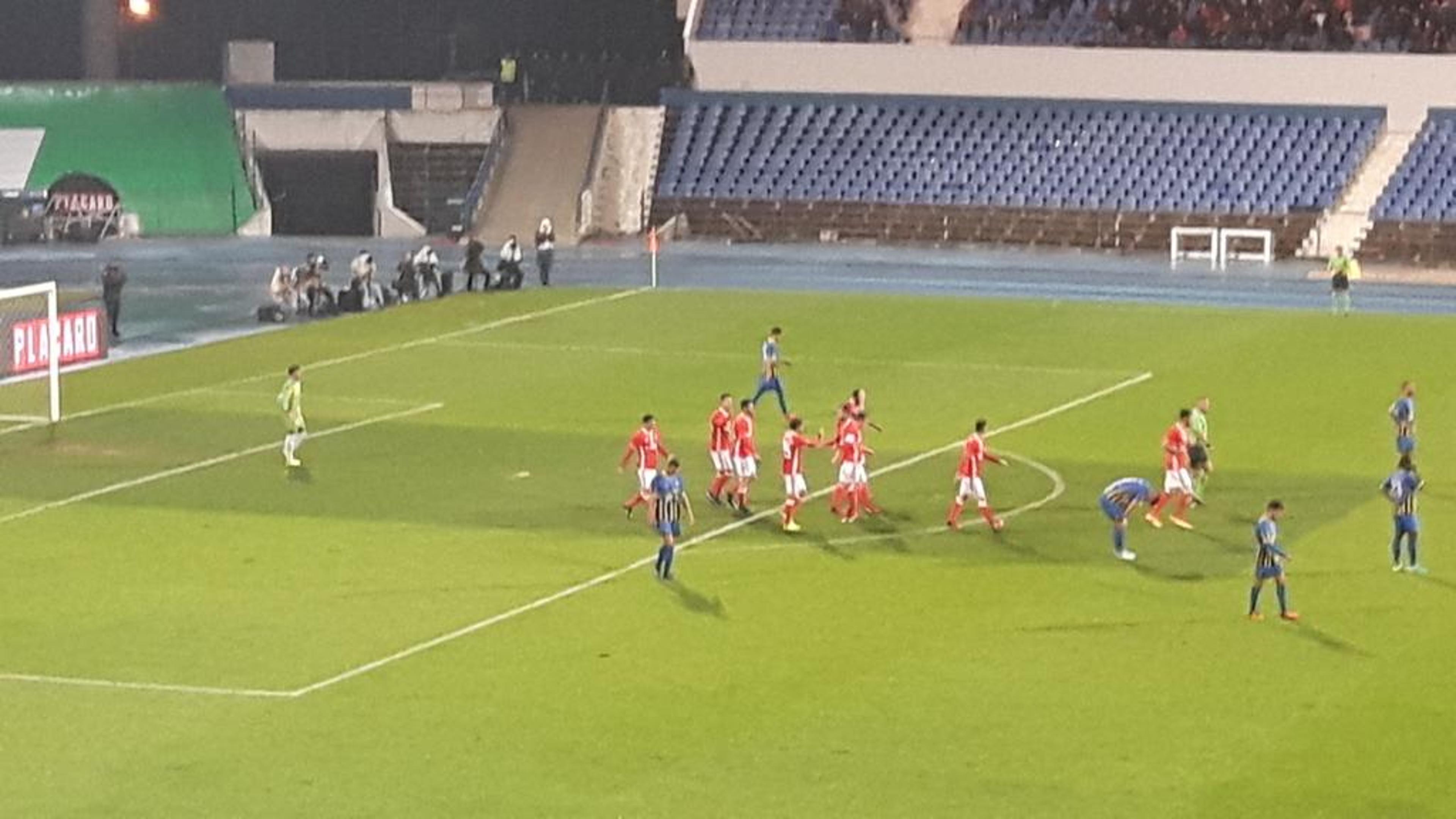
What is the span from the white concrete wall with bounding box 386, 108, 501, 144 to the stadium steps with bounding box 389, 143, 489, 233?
0.15 meters

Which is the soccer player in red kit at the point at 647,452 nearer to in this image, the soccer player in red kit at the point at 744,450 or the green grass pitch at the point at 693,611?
the green grass pitch at the point at 693,611

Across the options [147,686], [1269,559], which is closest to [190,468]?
[147,686]

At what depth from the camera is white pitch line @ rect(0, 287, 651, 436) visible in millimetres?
48375

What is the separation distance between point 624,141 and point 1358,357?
30.7 meters

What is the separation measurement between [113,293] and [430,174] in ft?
78.8

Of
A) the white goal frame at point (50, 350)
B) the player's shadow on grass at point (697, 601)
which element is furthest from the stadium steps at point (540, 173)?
the player's shadow on grass at point (697, 601)

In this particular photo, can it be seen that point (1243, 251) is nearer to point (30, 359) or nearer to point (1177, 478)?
point (30, 359)

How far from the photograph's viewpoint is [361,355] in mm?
55844

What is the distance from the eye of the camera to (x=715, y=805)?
961 inches

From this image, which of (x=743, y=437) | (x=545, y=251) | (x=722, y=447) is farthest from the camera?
(x=545, y=251)

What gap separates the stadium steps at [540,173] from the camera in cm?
7869

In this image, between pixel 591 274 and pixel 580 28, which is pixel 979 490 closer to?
pixel 591 274

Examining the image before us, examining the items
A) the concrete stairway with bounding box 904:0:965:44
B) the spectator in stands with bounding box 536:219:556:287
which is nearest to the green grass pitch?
the spectator in stands with bounding box 536:219:556:287

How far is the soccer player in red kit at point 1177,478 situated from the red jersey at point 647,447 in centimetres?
655
